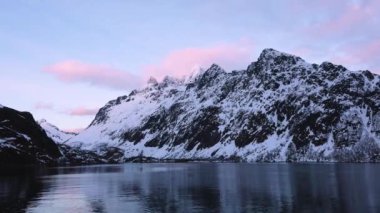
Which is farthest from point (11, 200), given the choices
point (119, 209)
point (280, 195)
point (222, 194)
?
point (280, 195)

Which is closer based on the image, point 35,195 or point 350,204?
point 350,204

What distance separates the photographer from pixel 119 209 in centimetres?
7888

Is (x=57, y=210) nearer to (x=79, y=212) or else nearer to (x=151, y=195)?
(x=79, y=212)

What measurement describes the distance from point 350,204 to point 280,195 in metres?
19.1

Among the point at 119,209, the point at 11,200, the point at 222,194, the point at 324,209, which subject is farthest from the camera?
the point at 222,194

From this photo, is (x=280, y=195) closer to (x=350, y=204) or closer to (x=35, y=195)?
(x=350, y=204)

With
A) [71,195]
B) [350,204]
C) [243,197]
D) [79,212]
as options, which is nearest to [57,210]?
[79,212]

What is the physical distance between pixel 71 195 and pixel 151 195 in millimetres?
18124

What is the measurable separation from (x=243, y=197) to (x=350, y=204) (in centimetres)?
2179

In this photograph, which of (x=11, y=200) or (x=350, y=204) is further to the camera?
(x=11, y=200)

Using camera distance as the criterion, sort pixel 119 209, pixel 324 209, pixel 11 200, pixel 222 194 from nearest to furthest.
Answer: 1. pixel 324 209
2. pixel 119 209
3. pixel 11 200
4. pixel 222 194

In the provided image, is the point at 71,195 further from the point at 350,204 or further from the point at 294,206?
the point at 350,204

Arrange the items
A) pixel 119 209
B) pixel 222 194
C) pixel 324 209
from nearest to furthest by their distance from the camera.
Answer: pixel 324 209
pixel 119 209
pixel 222 194

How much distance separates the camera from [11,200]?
3647 inches
